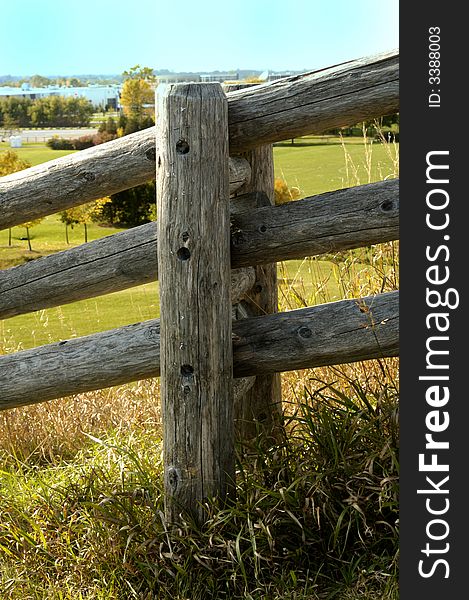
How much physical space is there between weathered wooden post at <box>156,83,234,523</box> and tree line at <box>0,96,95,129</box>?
10.3 m

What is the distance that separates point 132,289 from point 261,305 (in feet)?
Result: 23.2

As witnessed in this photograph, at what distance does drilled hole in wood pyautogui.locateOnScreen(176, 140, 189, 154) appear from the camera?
224 centimetres

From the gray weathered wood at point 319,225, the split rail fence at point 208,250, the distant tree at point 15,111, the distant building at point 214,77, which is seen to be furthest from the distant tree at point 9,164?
the gray weathered wood at point 319,225

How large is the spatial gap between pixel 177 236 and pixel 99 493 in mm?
966

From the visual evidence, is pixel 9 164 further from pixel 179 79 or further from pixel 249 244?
pixel 249 244

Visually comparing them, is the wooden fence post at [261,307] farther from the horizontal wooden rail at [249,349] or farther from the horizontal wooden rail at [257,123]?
the horizontal wooden rail at [249,349]

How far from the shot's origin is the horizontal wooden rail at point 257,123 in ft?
7.24

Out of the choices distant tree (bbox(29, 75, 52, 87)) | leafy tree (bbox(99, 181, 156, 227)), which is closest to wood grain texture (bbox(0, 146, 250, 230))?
leafy tree (bbox(99, 181, 156, 227))

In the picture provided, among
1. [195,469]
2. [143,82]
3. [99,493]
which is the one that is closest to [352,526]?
[195,469]

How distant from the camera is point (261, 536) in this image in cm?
223

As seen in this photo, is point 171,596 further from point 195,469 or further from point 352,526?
point 352,526

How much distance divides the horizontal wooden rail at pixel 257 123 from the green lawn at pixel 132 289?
3.71 feet

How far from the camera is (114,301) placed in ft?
29.5

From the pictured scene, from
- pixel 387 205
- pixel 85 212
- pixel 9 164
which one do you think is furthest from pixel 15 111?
pixel 387 205
